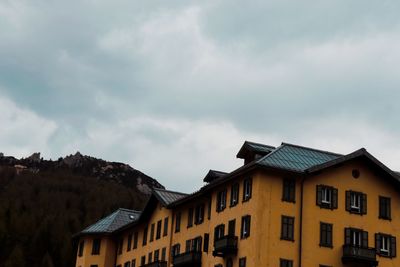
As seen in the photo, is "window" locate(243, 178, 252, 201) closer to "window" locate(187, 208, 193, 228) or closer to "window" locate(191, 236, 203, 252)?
"window" locate(191, 236, 203, 252)

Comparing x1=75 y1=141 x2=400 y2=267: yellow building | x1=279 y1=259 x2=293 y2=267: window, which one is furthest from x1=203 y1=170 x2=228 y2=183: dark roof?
x1=279 y1=259 x2=293 y2=267: window

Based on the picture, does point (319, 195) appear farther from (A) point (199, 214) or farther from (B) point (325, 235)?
(A) point (199, 214)

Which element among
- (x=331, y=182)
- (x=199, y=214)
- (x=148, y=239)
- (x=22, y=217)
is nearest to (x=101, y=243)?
(x=148, y=239)

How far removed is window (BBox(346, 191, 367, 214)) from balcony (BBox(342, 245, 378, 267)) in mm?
3759

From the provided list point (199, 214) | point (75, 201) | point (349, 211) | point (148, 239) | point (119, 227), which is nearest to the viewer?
point (349, 211)

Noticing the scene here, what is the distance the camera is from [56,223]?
505 ft

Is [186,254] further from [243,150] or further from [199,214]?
[243,150]

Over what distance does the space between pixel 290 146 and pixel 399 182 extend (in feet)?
31.8

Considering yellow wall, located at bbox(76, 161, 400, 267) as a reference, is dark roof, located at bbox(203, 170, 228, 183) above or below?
above

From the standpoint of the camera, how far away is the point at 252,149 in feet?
200

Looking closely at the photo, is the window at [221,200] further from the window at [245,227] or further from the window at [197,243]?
the window at [197,243]

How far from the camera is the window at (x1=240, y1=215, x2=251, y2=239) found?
56250 mm

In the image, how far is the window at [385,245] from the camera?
58.2m

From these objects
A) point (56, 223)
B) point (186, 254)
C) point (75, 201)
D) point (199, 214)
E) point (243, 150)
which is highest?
point (75, 201)
